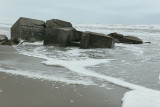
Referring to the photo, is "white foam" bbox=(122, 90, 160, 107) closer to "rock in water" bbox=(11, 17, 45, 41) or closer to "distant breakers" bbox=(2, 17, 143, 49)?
"distant breakers" bbox=(2, 17, 143, 49)

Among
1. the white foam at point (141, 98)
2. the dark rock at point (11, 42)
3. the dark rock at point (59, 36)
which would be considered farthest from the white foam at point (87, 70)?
the dark rock at point (11, 42)

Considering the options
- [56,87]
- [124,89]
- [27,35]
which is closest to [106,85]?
[124,89]

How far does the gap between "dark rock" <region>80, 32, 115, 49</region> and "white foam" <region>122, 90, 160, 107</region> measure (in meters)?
6.80

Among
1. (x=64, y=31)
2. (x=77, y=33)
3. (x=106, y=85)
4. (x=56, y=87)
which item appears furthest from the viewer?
(x=77, y=33)

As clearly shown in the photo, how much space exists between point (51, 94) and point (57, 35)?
25.7 ft

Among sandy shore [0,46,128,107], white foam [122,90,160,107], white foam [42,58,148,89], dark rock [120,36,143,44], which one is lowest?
dark rock [120,36,143,44]

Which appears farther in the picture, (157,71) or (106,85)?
(157,71)

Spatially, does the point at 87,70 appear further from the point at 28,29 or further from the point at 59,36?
the point at 28,29

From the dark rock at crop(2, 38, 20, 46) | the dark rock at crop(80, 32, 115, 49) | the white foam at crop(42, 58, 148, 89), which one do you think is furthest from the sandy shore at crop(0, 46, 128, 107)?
the dark rock at crop(2, 38, 20, 46)

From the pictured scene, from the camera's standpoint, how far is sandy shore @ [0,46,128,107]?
12.4ft

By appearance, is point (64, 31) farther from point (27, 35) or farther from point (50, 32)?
point (27, 35)

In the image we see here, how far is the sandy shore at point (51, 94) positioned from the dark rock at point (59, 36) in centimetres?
650

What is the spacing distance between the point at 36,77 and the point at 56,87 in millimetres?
836

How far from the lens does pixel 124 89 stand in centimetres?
477
